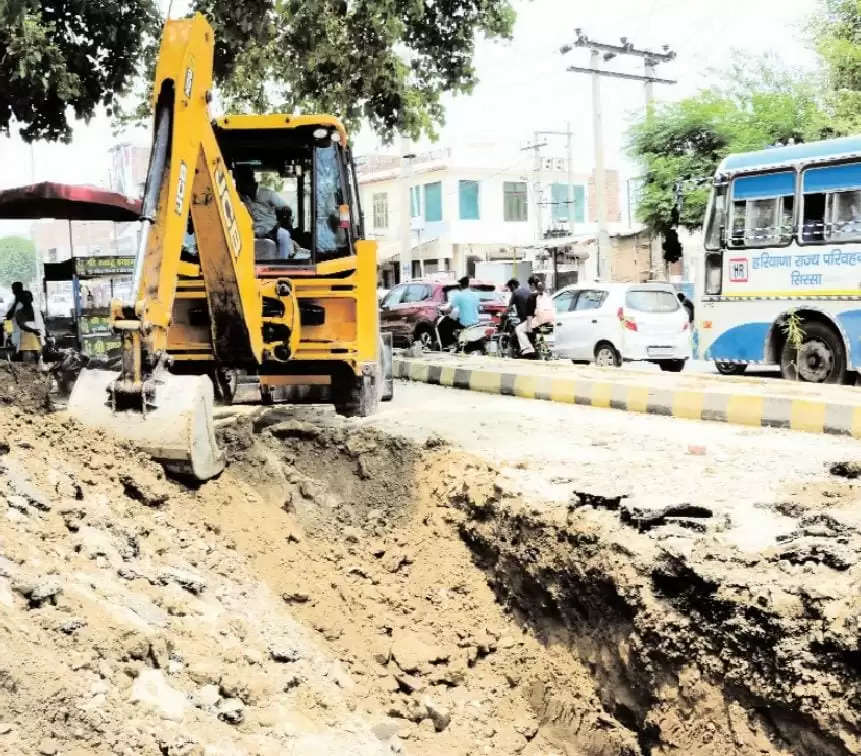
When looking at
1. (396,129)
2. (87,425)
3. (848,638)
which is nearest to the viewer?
(848,638)

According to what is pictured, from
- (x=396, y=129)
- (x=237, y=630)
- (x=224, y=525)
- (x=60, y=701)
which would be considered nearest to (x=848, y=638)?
(x=237, y=630)

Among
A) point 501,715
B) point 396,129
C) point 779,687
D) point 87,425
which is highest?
point 396,129

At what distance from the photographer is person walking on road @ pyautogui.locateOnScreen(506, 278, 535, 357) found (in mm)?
15266

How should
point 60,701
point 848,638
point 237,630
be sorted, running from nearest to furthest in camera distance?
point 60,701 → point 848,638 → point 237,630

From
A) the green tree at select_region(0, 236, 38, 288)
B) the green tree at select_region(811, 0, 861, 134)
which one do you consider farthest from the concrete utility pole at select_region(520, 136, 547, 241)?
the green tree at select_region(0, 236, 38, 288)

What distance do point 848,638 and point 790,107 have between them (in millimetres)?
24156

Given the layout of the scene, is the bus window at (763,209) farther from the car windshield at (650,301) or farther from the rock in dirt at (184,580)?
A: the rock in dirt at (184,580)

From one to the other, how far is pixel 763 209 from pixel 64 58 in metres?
9.19

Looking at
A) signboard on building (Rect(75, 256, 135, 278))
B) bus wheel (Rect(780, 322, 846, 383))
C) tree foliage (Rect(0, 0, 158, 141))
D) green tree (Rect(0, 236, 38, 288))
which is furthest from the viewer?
green tree (Rect(0, 236, 38, 288))

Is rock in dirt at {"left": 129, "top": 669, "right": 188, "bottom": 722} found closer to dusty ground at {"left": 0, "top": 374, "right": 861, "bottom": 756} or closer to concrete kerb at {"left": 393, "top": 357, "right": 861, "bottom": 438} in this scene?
dusty ground at {"left": 0, "top": 374, "right": 861, "bottom": 756}

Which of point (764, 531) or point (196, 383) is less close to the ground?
point (196, 383)

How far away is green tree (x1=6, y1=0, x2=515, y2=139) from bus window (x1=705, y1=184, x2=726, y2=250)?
3789 millimetres

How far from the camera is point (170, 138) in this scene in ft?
18.1

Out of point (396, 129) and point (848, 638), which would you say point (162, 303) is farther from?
point (396, 129)
